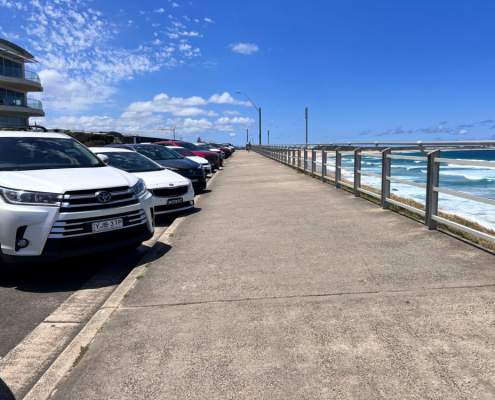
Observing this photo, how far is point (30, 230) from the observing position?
5.02 m

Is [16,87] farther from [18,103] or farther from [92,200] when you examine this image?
[92,200]

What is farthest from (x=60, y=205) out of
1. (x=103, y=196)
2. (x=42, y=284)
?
(x=42, y=284)

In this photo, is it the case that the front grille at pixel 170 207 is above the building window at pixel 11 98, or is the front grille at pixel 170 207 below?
below

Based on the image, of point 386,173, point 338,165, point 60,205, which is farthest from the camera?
point 338,165

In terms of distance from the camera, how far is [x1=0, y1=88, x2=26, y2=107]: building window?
50.2 metres

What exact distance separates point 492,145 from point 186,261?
508cm

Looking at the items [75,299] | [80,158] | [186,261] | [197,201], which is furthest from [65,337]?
[197,201]

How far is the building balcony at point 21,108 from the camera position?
49.4m

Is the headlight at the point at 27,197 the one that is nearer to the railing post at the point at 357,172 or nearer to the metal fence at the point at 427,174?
the metal fence at the point at 427,174

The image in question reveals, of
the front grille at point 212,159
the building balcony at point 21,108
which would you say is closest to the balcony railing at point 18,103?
the building balcony at point 21,108

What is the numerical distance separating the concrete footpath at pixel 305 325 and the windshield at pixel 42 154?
203 centimetres

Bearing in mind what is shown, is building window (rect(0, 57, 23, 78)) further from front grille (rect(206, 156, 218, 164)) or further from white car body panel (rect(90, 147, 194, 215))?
white car body panel (rect(90, 147, 194, 215))

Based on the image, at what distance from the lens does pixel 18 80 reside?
50969 mm

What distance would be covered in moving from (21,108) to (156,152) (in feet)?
147
